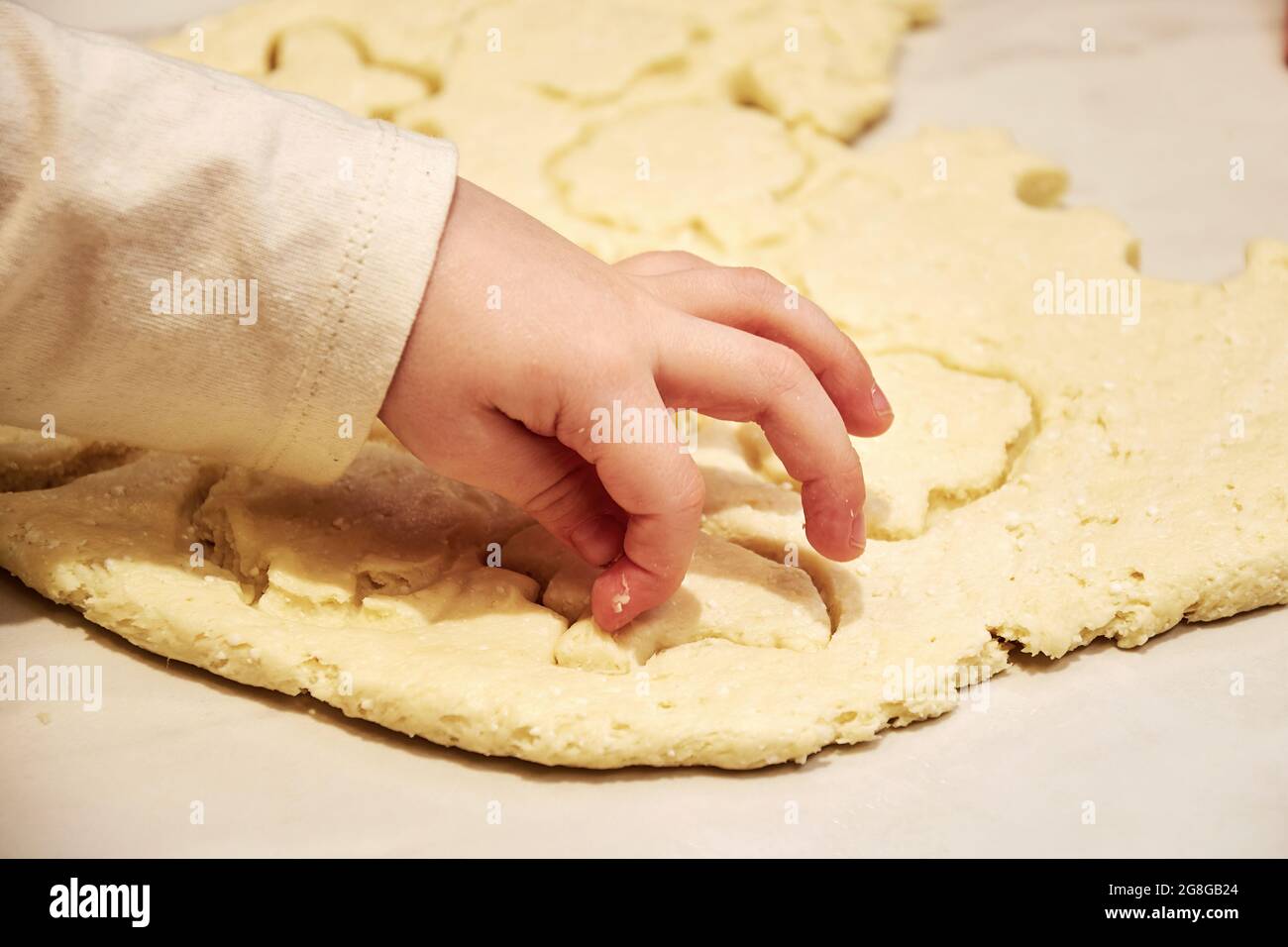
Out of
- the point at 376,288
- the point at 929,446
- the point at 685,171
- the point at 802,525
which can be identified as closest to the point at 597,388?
the point at 376,288

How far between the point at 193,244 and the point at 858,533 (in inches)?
23.4

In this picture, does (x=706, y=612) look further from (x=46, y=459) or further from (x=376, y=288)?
(x=46, y=459)

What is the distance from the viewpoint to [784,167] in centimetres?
170

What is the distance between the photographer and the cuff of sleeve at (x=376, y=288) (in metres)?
0.96

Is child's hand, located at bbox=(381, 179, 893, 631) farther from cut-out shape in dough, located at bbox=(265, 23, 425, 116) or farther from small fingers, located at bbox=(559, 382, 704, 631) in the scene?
cut-out shape in dough, located at bbox=(265, 23, 425, 116)

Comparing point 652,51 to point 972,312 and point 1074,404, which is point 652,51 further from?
point 1074,404

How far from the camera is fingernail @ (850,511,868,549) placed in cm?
107

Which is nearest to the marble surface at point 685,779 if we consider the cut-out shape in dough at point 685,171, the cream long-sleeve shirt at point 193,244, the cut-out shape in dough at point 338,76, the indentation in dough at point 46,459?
the indentation in dough at point 46,459

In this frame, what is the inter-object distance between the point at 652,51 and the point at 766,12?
0.22 metres

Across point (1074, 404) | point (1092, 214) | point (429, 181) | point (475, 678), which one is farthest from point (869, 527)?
point (1092, 214)

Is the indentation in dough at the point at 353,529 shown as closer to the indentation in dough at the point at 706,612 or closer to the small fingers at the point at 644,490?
the indentation in dough at the point at 706,612

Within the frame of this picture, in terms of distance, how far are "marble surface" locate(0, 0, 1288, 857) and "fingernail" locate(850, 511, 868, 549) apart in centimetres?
16

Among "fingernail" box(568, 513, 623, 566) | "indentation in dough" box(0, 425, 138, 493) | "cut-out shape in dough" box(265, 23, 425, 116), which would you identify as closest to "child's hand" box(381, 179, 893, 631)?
"fingernail" box(568, 513, 623, 566)

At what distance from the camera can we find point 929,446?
49.9 inches
